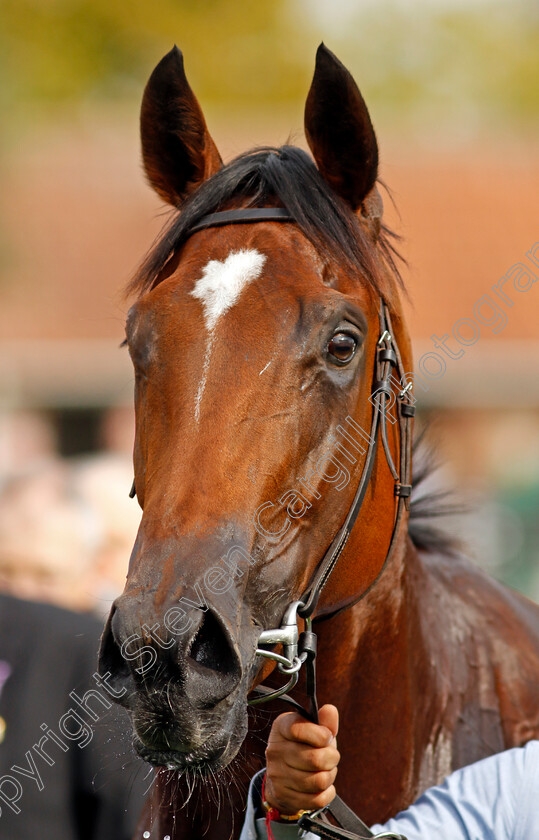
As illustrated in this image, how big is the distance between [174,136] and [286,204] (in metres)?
0.57

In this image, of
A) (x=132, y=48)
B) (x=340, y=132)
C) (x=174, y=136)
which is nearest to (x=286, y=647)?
(x=340, y=132)

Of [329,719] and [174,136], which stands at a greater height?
[174,136]

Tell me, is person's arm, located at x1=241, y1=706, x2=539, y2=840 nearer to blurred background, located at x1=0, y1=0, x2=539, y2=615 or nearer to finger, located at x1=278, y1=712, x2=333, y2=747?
finger, located at x1=278, y1=712, x2=333, y2=747

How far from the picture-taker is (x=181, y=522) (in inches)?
71.8

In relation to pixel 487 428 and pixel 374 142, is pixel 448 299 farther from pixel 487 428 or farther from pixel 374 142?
pixel 374 142

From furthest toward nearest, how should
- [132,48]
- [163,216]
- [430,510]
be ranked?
[132,48]
[163,216]
[430,510]

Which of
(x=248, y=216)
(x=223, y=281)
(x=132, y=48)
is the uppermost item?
(x=132, y=48)

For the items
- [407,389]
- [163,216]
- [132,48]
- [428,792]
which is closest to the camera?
[428,792]

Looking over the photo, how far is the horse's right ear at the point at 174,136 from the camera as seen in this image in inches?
101

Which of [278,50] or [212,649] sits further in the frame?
[278,50]

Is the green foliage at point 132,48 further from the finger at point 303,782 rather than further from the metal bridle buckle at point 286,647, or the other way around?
the finger at point 303,782

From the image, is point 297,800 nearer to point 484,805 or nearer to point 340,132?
point 484,805

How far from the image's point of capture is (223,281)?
84.3 inches

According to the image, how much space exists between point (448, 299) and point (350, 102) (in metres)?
11.9
